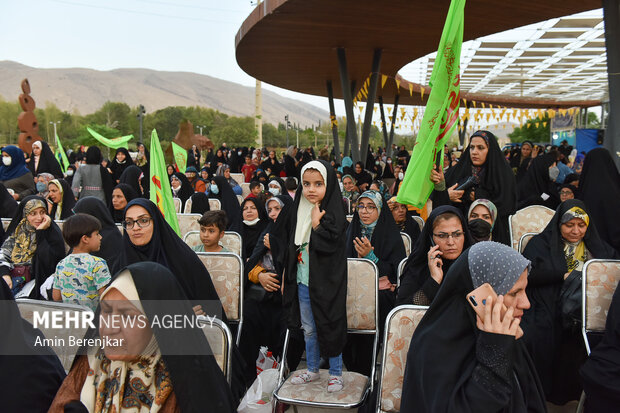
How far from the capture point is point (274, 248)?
3707mm

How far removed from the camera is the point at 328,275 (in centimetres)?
279

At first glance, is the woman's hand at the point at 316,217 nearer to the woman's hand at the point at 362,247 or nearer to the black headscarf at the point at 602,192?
the woman's hand at the point at 362,247

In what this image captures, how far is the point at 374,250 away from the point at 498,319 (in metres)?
2.19

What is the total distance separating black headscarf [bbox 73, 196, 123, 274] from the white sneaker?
6.31ft

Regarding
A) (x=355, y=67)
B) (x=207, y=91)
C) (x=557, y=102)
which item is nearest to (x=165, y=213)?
(x=355, y=67)

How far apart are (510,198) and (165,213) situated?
2.87 metres

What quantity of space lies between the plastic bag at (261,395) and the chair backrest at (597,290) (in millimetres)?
1913

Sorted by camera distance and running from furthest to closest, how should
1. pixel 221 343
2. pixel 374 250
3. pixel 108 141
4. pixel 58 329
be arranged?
1. pixel 108 141
2. pixel 374 250
3. pixel 58 329
4. pixel 221 343

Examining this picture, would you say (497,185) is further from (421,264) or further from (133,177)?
(133,177)

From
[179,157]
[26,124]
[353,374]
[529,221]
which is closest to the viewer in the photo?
[353,374]

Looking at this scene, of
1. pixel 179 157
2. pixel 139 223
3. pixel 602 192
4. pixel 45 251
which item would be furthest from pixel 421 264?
pixel 179 157

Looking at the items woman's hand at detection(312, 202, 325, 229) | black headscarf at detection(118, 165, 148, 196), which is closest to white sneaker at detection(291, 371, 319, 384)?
woman's hand at detection(312, 202, 325, 229)

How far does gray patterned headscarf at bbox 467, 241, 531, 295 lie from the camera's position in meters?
1.60

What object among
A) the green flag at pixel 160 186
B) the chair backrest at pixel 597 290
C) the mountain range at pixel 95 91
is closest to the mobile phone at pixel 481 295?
the chair backrest at pixel 597 290
